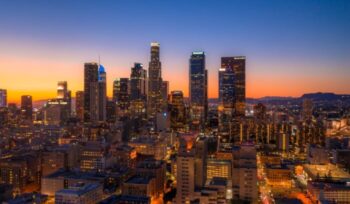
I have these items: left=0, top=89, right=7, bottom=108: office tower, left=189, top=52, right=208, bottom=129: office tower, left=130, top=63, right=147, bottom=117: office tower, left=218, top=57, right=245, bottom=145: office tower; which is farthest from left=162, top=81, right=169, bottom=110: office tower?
left=0, top=89, right=7, bottom=108: office tower

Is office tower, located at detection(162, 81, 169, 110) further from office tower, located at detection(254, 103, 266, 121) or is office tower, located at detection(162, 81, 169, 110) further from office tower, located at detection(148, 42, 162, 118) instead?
office tower, located at detection(254, 103, 266, 121)

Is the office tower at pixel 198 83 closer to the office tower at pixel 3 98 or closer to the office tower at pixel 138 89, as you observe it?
the office tower at pixel 138 89

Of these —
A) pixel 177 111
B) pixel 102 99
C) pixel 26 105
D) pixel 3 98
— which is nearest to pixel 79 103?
pixel 102 99

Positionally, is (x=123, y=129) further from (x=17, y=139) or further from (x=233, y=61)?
(x=233, y=61)

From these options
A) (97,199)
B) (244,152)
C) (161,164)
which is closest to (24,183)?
(97,199)

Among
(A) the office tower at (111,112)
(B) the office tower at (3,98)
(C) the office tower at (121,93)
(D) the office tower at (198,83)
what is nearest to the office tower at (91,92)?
(A) the office tower at (111,112)

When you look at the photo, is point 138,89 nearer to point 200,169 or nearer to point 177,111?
Result: point 177,111
